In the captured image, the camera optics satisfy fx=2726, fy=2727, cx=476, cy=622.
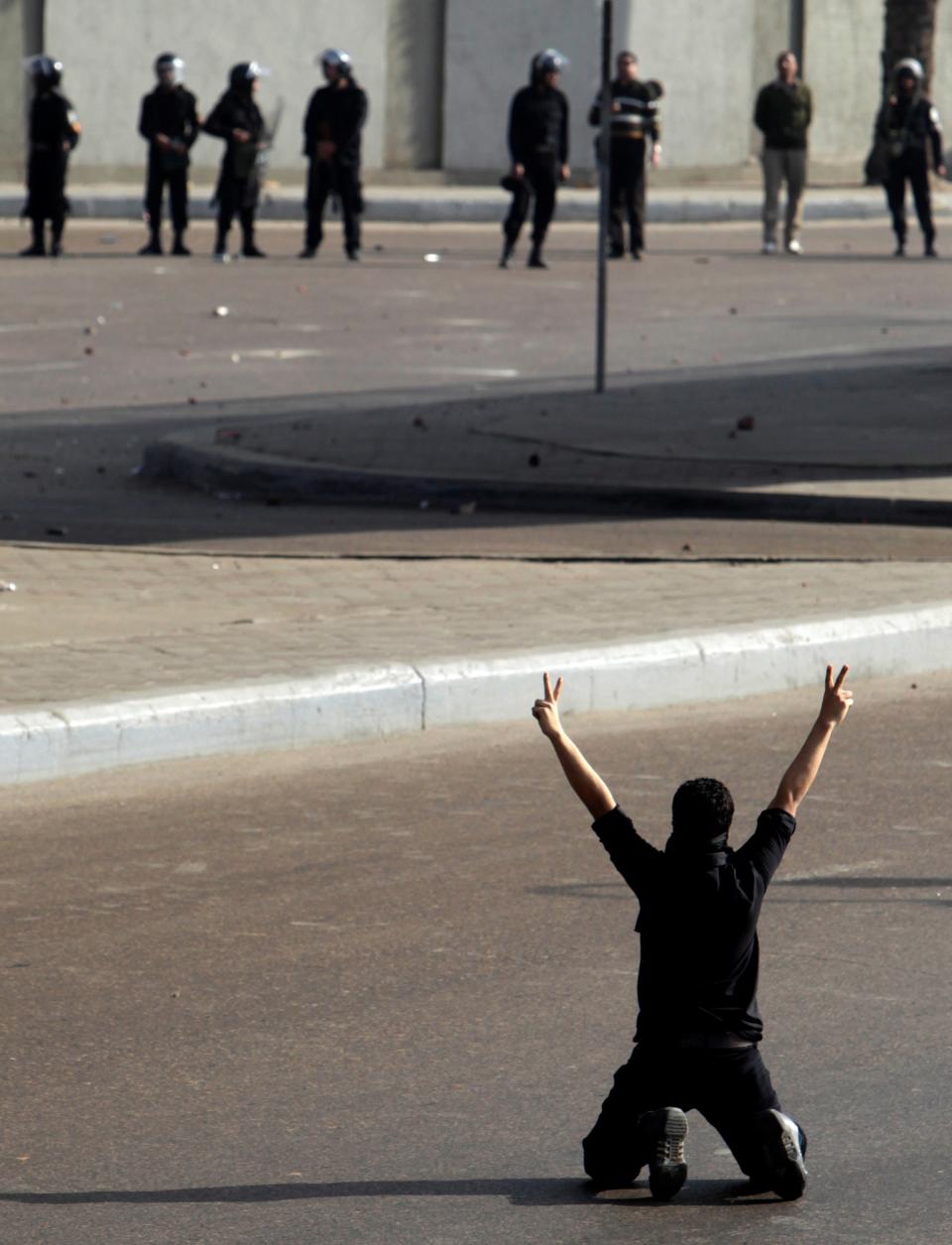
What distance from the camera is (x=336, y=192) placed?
28078 millimetres

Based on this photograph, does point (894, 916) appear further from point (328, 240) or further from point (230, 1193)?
point (328, 240)

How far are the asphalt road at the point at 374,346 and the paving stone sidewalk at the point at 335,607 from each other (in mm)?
593

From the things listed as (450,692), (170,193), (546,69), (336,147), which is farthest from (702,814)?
(170,193)

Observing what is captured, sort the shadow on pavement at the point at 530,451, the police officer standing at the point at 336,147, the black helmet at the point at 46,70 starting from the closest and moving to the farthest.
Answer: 1. the shadow on pavement at the point at 530,451
2. the black helmet at the point at 46,70
3. the police officer standing at the point at 336,147

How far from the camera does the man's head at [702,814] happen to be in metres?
4.53

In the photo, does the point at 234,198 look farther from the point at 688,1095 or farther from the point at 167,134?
the point at 688,1095

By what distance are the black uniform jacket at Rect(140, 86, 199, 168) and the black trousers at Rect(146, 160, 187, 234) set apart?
11 centimetres

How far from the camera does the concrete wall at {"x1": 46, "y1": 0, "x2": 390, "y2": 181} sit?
1443 inches

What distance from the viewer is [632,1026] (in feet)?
18.6

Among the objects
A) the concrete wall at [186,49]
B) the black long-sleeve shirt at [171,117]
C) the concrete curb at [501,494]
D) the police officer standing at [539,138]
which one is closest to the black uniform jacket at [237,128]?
the black long-sleeve shirt at [171,117]

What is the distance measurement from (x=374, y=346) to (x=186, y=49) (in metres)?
17.2

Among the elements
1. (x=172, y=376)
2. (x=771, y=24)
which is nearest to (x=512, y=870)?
(x=172, y=376)

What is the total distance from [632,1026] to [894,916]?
1.11 metres

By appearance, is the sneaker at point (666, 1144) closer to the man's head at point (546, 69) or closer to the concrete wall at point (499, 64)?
the man's head at point (546, 69)
